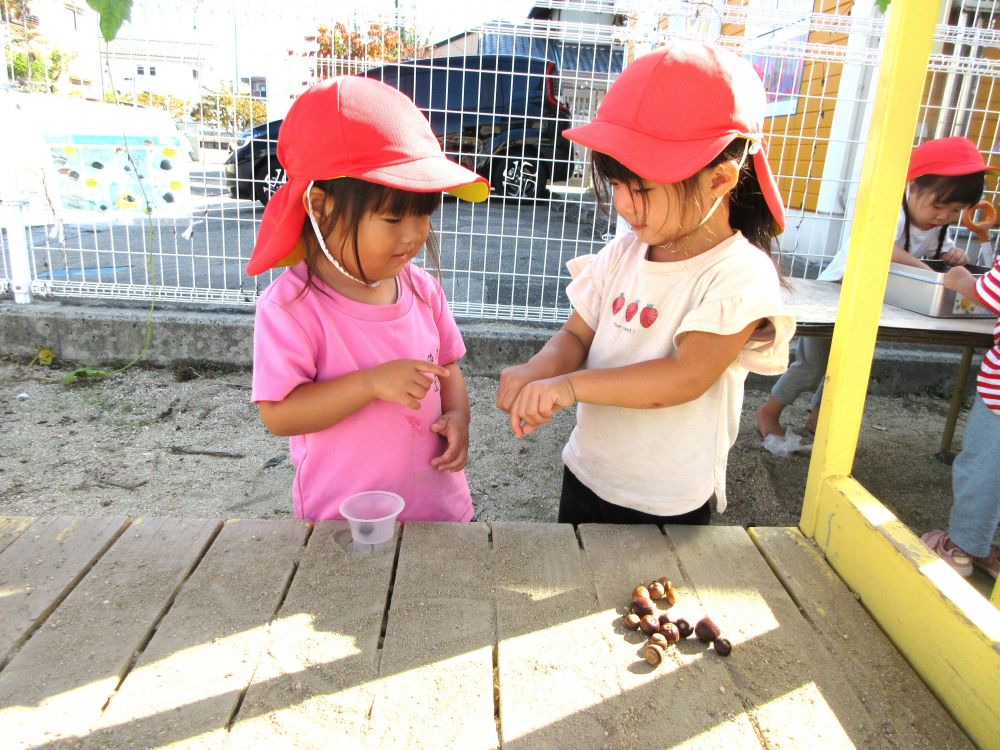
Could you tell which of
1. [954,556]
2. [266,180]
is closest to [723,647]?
[954,556]

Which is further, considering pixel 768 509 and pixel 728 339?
pixel 768 509

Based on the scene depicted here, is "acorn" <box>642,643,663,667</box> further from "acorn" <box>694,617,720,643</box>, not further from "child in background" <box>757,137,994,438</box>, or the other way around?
"child in background" <box>757,137,994,438</box>

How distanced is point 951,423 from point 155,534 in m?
3.48

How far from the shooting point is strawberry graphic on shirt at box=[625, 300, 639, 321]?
152cm

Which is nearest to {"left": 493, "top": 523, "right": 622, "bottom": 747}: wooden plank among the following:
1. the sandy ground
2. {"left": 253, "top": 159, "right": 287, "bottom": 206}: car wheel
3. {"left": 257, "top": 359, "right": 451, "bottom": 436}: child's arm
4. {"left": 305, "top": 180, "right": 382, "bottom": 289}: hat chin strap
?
{"left": 257, "top": 359, "right": 451, "bottom": 436}: child's arm

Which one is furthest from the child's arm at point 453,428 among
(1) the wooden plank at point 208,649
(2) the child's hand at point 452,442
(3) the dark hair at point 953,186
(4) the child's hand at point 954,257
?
(4) the child's hand at point 954,257

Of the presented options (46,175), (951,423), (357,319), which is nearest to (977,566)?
(951,423)

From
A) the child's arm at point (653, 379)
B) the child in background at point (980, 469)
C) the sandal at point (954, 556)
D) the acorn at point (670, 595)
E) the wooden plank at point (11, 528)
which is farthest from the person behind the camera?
the sandal at point (954, 556)

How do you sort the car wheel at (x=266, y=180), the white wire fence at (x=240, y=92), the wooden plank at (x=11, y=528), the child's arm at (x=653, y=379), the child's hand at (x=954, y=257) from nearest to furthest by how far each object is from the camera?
the wooden plank at (x=11, y=528)
the child's arm at (x=653, y=379)
the child's hand at (x=954, y=257)
the white wire fence at (x=240, y=92)
the car wheel at (x=266, y=180)

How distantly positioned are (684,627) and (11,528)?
46.7 inches

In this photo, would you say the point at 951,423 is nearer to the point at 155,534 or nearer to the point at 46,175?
the point at 155,534

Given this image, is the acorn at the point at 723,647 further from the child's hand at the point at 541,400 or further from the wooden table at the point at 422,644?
the child's hand at the point at 541,400

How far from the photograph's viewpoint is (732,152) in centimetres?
127

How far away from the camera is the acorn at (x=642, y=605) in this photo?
1091 mm
